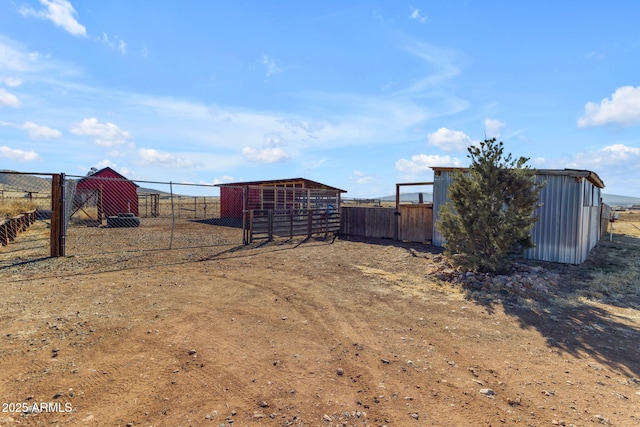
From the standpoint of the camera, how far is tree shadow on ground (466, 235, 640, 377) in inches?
166

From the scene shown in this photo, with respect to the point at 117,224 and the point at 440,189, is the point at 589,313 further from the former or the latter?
the point at 117,224

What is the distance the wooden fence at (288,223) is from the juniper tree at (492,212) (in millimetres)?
6703

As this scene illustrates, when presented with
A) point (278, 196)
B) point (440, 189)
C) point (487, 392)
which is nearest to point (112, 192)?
point (278, 196)

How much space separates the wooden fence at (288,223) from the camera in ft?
41.0

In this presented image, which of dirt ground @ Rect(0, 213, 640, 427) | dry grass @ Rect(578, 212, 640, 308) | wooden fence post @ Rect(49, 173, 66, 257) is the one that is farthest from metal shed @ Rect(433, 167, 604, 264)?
wooden fence post @ Rect(49, 173, 66, 257)

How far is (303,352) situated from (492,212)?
18.5 feet

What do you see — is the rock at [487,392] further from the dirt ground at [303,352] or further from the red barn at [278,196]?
the red barn at [278,196]

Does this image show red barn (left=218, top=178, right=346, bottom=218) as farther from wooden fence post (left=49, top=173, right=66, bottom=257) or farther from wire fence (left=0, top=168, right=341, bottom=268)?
wooden fence post (left=49, top=173, right=66, bottom=257)

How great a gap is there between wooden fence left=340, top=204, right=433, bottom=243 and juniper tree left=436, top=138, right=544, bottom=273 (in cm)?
542

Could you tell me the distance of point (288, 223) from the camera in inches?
541

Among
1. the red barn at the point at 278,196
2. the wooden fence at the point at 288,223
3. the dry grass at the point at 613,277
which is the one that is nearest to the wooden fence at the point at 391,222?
the wooden fence at the point at 288,223

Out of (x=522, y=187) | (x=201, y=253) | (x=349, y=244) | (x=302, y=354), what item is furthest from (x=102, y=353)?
(x=349, y=244)

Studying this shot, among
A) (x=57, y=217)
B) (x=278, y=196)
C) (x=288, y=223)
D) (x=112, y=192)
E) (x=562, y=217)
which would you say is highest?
(x=112, y=192)

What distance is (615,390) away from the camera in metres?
3.29
